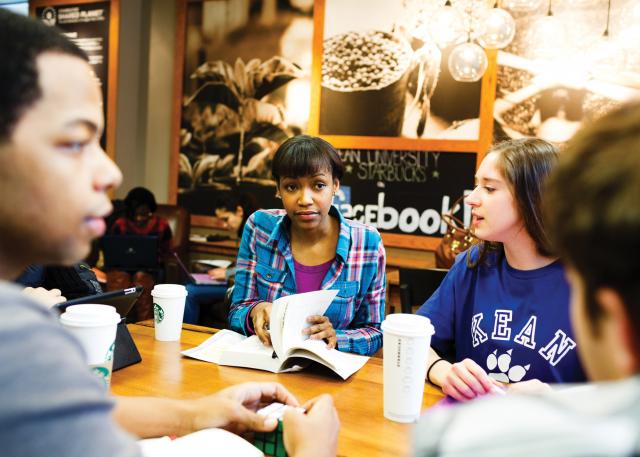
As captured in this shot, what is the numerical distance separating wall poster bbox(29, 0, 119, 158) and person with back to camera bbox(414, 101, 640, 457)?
5.51m

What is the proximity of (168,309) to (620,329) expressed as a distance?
1.36 metres

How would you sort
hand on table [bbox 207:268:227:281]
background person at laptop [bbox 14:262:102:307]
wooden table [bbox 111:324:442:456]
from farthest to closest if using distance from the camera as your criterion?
hand on table [bbox 207:268:227:281]
background person at laptop [bbox 14:262:102:307]
wooden table [bbox 111:324:442:456]

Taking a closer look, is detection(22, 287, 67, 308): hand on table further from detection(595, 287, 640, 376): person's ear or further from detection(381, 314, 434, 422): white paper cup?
detection(595, 287, 640, 376): person's ear

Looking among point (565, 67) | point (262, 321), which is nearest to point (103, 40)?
point (565, 67)

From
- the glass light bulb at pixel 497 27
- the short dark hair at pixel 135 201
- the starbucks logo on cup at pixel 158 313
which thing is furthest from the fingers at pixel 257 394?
the short dark hair at pixel 135 201

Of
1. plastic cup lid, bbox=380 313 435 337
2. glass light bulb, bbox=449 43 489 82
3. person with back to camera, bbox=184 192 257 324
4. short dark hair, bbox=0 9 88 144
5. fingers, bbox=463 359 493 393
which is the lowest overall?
person with back to camera, bbox=184 192 257 324

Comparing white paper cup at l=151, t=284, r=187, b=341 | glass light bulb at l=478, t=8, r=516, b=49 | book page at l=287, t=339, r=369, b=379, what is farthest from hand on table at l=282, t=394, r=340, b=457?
glass light bulb at l=478, t=8, r=516, b=49

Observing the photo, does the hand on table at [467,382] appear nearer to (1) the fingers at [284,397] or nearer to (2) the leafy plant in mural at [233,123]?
(1) the fingers at [284,397]

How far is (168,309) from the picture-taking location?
1635mm

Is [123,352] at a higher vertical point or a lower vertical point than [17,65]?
lower

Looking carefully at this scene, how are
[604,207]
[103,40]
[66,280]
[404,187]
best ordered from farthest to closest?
[103,40] < [404,187] < [66,280] < [604,207]

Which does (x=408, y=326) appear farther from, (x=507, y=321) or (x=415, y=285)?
(x=415, y=285)

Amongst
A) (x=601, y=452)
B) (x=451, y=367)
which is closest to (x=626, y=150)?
(x=601, y=452)

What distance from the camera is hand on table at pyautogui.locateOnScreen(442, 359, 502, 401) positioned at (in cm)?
124
